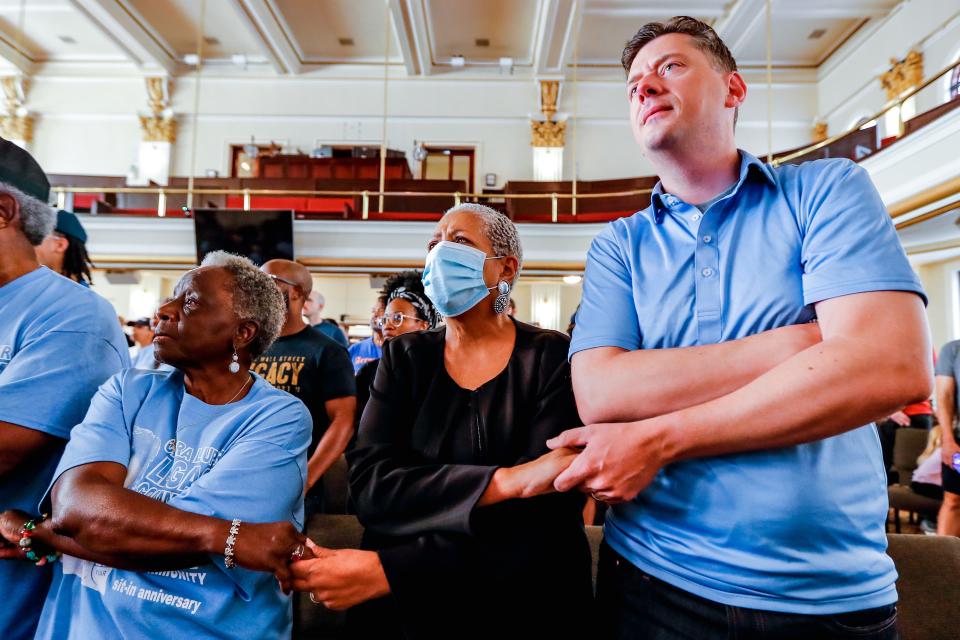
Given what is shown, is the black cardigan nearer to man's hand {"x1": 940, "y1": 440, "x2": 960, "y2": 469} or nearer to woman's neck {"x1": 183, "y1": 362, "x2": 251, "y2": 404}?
woman's neck {"x1": 183, "y1": 362, "x2": 251, "y2": 404}

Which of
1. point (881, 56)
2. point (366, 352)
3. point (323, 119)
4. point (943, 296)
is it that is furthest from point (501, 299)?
point (323, 119)

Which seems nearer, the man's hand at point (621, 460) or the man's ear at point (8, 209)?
the man's hand at point (621, 460)

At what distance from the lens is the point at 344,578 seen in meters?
1.20

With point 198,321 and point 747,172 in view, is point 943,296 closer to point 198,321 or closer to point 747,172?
point 747,172

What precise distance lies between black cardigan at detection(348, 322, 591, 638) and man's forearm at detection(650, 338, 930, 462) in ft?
1.50

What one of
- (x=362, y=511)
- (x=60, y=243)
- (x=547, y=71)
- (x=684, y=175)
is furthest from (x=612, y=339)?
(x=547, y=71)

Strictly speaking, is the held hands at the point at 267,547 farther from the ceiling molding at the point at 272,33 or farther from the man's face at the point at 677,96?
the ceiling molding at the point at 272,33

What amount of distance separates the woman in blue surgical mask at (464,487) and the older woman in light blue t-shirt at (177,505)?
16 cm

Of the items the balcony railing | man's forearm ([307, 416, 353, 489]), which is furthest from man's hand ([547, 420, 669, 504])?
the balcony railing

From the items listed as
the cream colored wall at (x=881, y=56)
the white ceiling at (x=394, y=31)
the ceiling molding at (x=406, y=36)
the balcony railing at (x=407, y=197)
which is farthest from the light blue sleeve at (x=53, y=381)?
the cream colored wall at (x=881, y=56)

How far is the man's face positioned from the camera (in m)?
1.15

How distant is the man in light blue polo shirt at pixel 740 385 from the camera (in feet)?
3.07

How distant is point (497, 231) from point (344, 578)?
93 cm

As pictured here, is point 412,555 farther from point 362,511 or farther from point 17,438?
point 17,438
